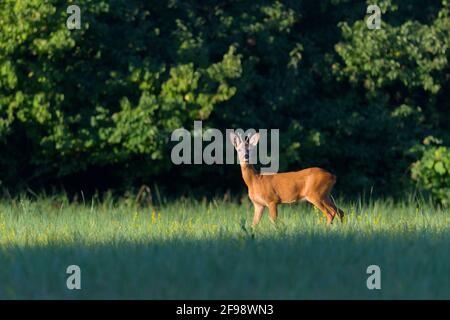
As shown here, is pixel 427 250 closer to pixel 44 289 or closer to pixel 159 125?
pixel 44 289

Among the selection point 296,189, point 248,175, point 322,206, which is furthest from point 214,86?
point 322,206

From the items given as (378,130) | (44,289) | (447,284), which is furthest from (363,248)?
(378,130)

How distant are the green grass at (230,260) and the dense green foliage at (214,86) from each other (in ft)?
17.9

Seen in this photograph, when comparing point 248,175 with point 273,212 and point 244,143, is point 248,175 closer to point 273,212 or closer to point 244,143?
point 273,212

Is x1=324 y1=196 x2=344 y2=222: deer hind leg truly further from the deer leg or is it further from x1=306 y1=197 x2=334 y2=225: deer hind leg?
the deer leg

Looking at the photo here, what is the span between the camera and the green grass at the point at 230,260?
787 cm

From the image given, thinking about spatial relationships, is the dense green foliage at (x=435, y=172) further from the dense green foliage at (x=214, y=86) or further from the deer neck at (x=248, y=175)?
the deer neck at (x=248, y=175)

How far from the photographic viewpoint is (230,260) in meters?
8.64

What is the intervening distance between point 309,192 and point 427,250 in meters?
3.24

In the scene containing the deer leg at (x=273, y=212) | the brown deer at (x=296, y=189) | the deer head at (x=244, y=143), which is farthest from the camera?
the brown deer at (x=296, y=189)

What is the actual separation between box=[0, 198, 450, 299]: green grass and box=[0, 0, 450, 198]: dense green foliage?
17.9 feet

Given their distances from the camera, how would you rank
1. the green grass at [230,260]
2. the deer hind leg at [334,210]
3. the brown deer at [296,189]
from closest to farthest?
the green grass at [230,260]
the deer hind leg at [334,210]
the brown deer at [296,189]

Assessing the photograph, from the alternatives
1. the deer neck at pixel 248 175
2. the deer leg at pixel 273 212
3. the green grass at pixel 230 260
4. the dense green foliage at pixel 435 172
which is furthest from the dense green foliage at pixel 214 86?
the green grass at pixel 230 260

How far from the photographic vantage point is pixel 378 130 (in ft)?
61.5
